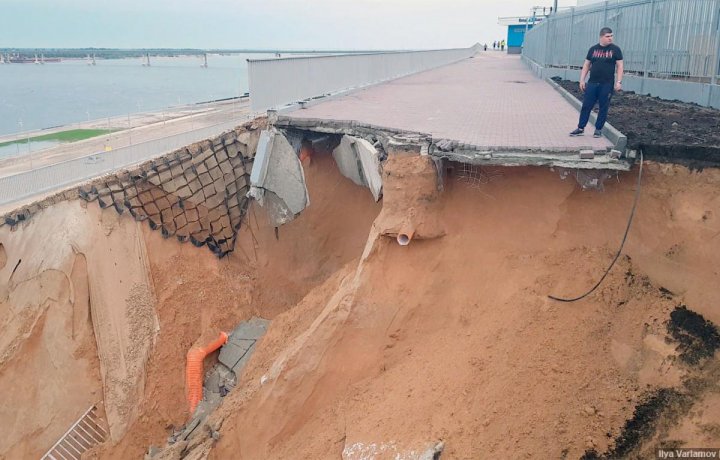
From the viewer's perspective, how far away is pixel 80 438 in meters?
7.72

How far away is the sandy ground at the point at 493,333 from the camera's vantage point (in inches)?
170

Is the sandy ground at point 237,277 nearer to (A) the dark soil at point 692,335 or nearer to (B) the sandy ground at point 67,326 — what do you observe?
(B) the sandy ground at point 67,326

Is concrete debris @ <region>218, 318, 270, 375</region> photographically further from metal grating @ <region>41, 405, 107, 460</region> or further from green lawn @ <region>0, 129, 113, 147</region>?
green lawn @ <region>0, 129, 113, 147</region>

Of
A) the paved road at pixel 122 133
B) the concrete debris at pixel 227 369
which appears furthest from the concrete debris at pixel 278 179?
the paved road at pixel 122 133

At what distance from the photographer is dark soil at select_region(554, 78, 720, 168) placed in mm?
4566

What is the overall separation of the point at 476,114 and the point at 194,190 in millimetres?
5110

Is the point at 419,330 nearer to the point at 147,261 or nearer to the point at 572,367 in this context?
the point at 572,367

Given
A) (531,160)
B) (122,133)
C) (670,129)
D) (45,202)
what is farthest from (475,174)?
(122,133)

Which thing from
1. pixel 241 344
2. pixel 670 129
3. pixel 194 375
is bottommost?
pixel 194 375

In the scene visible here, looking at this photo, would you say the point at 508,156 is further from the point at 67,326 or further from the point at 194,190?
the point at 67,326

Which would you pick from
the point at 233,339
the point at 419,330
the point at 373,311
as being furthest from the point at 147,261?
the point at 419,330

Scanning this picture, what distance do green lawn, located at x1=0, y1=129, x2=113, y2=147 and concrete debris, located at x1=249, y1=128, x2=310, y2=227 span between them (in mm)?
12161

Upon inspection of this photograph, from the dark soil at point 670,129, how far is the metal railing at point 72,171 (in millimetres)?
7305

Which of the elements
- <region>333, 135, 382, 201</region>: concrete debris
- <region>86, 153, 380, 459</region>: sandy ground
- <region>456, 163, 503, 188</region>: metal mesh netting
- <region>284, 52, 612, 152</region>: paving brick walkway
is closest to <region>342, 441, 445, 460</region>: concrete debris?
<region>456, 163, 503, 188</region>: metal mesh netting
